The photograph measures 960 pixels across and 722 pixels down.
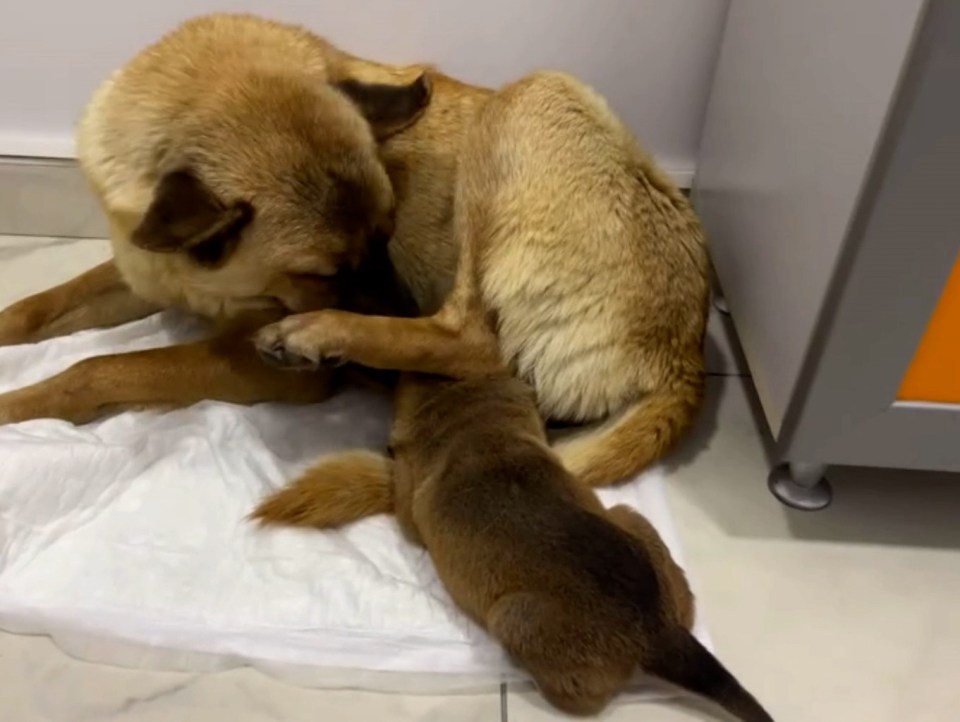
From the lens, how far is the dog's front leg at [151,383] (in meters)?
1.70

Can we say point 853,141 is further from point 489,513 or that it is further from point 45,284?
point 45,284

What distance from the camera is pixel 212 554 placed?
61.2 inches

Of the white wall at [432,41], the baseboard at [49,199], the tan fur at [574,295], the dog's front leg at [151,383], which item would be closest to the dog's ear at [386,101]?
the tan fur at [574,295]

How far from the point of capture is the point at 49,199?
2.21 m

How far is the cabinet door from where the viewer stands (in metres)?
1.21

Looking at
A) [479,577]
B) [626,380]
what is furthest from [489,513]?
[626,380]

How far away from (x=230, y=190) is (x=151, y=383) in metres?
0.45

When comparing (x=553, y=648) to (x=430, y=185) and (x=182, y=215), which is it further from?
(x=430, y=185)

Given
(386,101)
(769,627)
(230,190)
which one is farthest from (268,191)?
(769,627)

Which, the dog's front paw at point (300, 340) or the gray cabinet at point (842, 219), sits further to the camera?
the dog's front paw at point (300, 340)

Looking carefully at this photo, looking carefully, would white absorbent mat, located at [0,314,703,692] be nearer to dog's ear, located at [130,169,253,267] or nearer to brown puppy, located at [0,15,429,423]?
brown puppy, located at [0,15,429,423]

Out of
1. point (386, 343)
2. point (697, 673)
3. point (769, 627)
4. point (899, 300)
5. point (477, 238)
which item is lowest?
point (769, 627)

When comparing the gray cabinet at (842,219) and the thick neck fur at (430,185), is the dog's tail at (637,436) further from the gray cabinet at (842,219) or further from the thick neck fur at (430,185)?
the thick neck fur at (430,185)

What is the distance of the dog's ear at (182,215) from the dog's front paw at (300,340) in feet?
0.67
